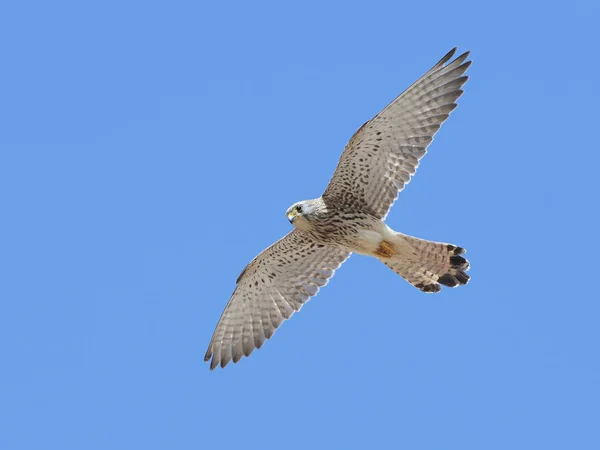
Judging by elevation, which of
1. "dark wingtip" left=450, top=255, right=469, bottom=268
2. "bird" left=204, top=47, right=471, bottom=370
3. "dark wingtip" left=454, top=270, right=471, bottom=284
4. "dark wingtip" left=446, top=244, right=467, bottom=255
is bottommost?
"dark wingtip" left=454, top=270, right=471, bottom=284

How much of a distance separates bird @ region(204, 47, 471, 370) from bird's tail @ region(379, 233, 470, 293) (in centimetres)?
1

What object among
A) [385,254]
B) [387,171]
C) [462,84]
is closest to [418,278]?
[385,254]

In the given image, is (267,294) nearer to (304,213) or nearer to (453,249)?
(304,213)

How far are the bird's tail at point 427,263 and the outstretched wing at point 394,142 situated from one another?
0.53m

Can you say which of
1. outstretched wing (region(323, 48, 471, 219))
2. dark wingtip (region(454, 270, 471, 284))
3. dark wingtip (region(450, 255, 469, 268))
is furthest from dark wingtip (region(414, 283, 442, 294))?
outstretched wing (region(323, 48, 471, 219))

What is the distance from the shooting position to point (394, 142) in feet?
41.9

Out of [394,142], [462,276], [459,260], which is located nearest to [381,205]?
[394,142]

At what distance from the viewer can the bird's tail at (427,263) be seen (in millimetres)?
12781

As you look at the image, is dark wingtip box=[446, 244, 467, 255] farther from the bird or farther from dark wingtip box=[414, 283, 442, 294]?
dark wingtip box=[414, 283, 442, 294]

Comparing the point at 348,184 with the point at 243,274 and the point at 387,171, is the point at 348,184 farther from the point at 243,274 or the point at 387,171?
the point at 243,274

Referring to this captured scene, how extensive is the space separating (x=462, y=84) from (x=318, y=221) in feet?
7.69

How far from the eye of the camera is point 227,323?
14320 millimetres

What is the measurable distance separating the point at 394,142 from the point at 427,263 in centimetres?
151

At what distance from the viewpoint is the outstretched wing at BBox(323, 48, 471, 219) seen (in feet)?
41.3
